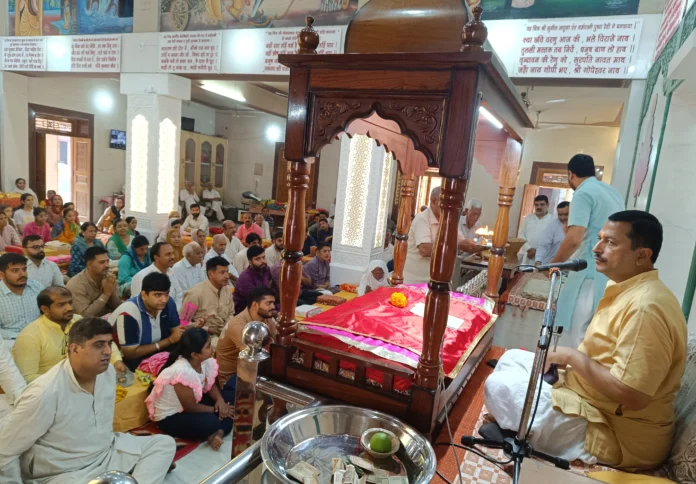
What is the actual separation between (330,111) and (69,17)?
8602 mm

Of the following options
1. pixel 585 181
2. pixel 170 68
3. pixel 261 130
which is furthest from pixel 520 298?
pixel 261 130

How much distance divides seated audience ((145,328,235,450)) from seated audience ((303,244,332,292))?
3198mm

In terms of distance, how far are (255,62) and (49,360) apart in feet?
16.7

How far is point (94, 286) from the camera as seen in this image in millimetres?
4293

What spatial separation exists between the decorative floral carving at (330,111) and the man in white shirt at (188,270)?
12.1 ft

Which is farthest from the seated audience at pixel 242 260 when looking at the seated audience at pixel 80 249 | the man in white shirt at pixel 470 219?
the man in white shirt at pixel 470 219

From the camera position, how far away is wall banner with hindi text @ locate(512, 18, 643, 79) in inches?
186

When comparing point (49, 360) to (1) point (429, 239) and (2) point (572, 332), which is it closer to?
(1) point (429, 239)

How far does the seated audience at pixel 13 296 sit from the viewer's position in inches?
138

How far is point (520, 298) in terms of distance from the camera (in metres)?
4.09

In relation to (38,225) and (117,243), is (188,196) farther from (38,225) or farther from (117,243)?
(117,243)

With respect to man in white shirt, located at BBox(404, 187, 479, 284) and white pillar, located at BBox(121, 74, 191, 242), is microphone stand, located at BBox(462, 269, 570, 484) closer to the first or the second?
man in white shirt, located at BBox(404, 187, 479, 284)

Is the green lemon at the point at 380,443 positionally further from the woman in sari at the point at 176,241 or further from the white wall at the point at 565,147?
the white wall at the point at 565,147

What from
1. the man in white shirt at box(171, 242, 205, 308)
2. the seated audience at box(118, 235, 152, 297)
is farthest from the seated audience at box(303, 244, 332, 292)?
the seated audience at box(118, 235, 152, 297)
